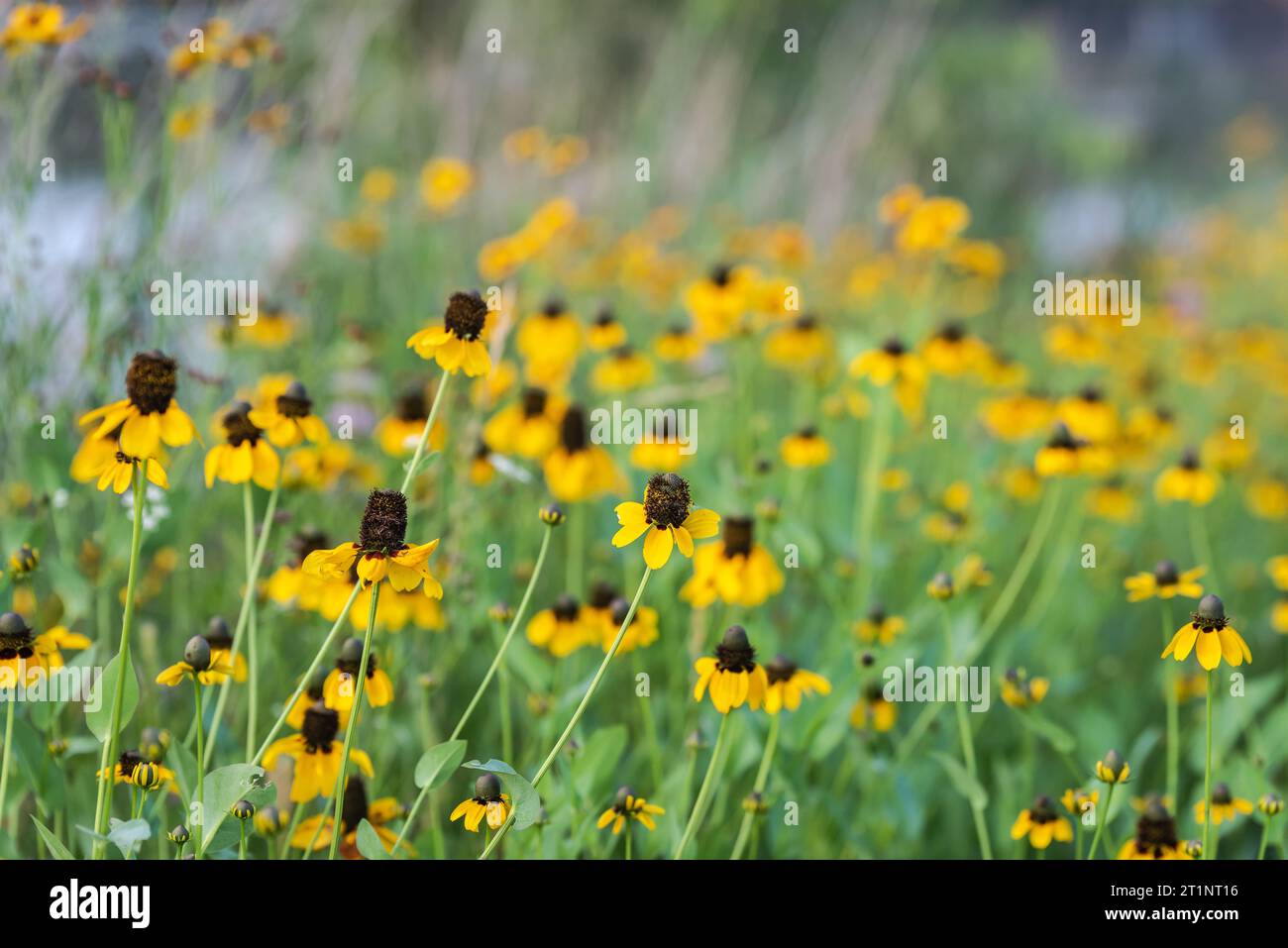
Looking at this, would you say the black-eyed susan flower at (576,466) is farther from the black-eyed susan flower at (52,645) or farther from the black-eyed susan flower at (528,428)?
the black-eyed susan flower at (52,645)

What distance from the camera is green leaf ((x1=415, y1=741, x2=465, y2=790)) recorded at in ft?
3.46

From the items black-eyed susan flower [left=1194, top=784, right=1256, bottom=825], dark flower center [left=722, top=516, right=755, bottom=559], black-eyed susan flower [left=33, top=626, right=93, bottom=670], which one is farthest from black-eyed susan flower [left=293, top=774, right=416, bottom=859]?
black-eyed susan flower [left=1194, top=784, right=1256, bottom=825]

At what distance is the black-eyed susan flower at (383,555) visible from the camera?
0.98 metres

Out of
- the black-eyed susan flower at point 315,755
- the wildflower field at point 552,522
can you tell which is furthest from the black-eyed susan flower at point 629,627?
the black-eyed susan flower at point 315,755

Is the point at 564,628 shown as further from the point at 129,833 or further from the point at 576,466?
the point at 129,833

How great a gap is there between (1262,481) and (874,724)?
1.72 m

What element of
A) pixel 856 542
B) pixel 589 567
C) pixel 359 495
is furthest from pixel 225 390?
pixel 856 542

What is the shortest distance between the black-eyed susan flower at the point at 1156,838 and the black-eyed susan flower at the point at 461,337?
0.82 metres

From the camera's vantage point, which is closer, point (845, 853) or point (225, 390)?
point (845, 853)

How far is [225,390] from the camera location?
224 cm

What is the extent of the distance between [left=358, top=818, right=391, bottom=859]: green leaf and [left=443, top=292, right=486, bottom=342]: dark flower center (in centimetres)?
45
